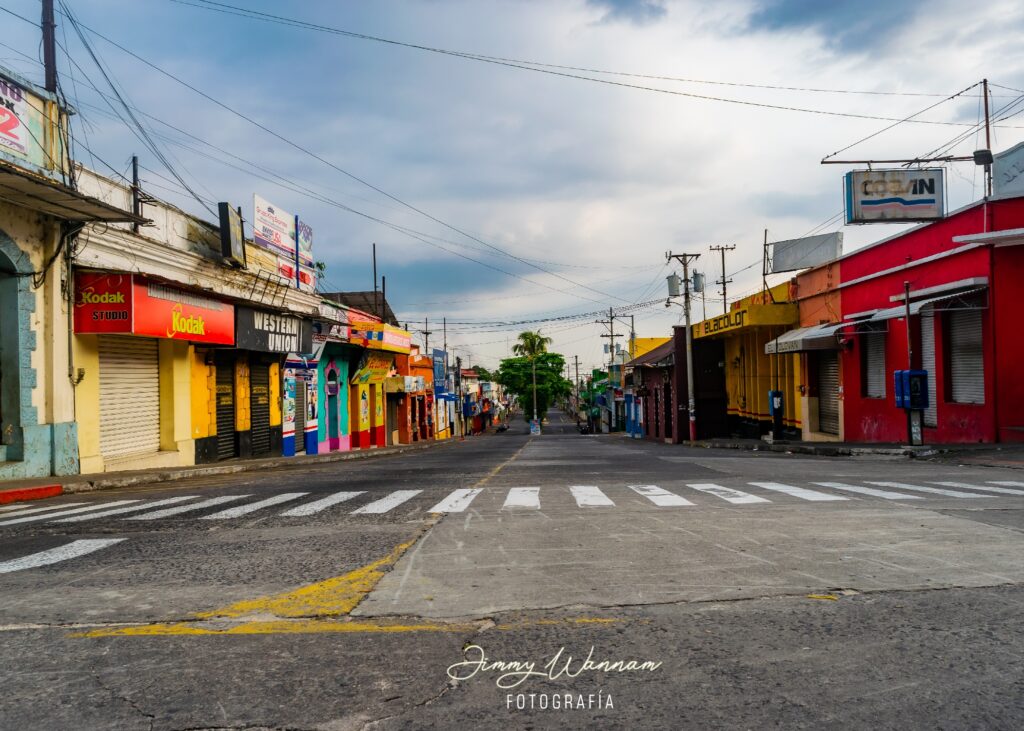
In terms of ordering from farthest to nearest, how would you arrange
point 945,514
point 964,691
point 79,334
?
1. point 79,334
2. point 945,514
3. point 964,691

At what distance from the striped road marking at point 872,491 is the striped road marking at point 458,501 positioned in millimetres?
5497

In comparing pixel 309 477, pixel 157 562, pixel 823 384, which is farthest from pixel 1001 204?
pixel 157 562

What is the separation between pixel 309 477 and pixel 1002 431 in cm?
1691

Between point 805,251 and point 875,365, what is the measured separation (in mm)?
15677

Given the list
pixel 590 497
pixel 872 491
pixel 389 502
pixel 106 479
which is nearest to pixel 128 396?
pixel 106 479

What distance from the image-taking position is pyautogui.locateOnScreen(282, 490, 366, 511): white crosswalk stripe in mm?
9883

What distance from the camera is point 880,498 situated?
1006cm

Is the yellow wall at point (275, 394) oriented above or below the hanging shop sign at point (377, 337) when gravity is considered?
below

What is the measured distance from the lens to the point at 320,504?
35.6 ft

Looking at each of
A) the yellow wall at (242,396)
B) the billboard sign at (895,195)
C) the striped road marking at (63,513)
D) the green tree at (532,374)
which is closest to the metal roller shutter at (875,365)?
the billboard sign at (895,195)

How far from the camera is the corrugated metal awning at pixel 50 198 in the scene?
42.3 feet

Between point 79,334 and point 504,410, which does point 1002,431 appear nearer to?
point 79,334

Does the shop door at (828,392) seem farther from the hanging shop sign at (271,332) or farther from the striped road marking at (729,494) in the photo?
the hanging shop sign at (271,332)

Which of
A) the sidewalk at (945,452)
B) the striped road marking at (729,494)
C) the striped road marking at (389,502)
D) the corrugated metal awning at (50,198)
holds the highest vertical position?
the corrugated metal awning at (50,198)
